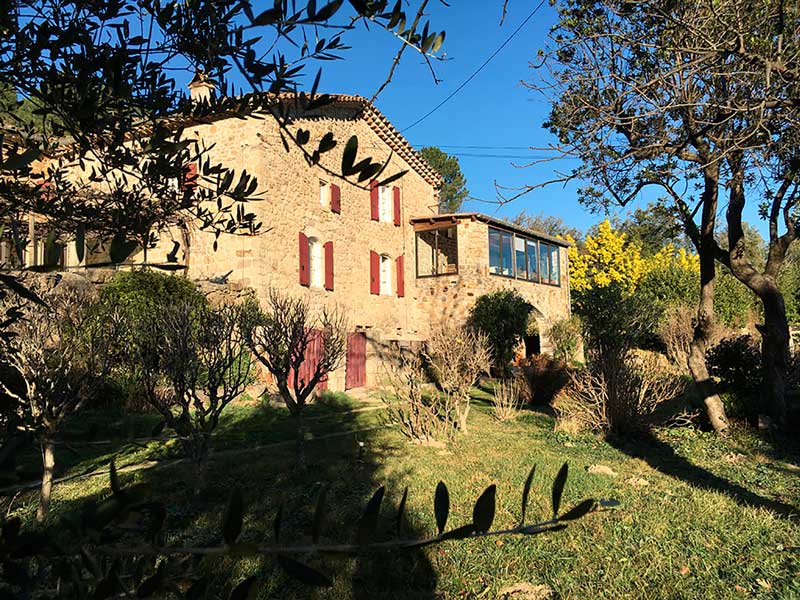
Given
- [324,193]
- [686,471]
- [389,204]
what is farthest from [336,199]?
[686,471]

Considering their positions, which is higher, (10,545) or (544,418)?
(10,545)

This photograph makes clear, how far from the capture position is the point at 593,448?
8250mm

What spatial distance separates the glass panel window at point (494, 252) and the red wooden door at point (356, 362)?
5.97 meters

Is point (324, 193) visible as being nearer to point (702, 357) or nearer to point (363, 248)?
point (363, 248)

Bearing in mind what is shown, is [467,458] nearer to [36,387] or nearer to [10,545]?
[36,387]

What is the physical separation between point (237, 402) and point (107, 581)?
1167 centimetres

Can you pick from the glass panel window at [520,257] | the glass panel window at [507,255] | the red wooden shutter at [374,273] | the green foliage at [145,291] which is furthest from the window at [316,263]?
the glass panel window at [520,257]

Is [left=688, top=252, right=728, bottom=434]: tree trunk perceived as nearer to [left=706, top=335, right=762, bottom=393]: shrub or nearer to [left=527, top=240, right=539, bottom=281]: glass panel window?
[left=706, top=335, right=762, bottom=393]: shrub

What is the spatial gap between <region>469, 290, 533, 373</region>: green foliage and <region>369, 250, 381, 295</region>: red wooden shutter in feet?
11.2

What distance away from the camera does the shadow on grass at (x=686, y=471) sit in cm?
545

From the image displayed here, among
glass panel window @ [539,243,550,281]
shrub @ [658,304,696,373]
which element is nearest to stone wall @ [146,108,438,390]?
glass panel window @ [539,243,550,281]

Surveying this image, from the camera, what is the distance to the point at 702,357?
8.65 meters

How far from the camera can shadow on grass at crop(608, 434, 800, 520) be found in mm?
5449

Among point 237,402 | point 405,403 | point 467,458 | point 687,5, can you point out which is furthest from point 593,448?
point 237,402
